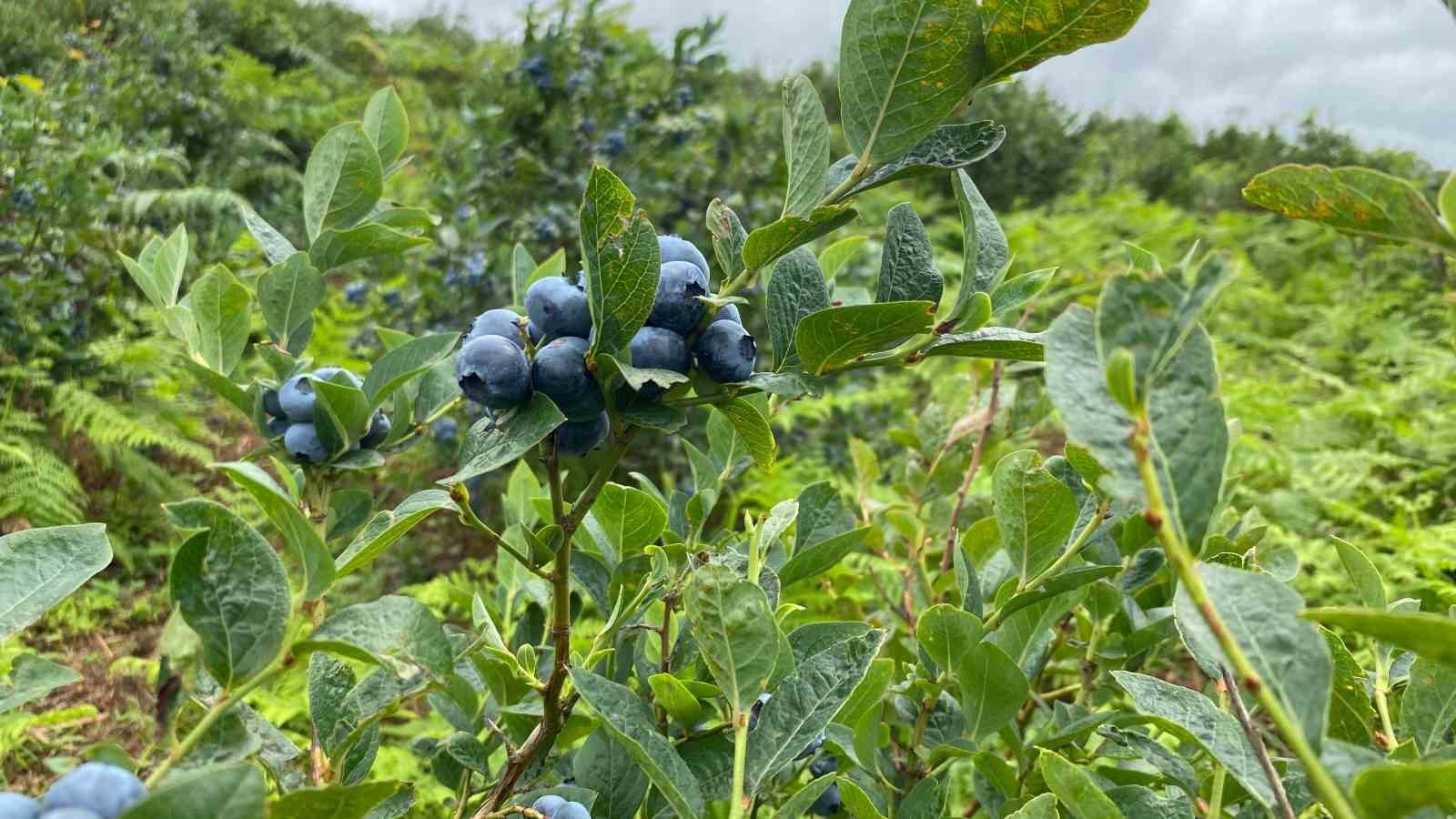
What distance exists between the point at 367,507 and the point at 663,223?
7.61 feet

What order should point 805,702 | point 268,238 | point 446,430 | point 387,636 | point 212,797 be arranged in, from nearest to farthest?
→ 1. point 212,797
2. point 387,636
3. point 805,702
4. point 268,238
5. point 446,430

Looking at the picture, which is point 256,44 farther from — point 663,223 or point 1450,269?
point 1450,269

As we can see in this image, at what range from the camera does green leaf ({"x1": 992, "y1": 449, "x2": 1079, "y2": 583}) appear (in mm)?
572

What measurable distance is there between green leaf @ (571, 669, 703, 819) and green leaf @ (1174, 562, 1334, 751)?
0.24m

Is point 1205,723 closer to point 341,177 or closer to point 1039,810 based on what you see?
point 1039,810

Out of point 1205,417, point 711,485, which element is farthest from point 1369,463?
point 1205,417

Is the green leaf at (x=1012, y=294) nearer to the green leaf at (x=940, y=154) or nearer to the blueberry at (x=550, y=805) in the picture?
the green leaf at (x=940, y=154)

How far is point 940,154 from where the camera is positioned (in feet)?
1.48

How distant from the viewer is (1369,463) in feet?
10.2

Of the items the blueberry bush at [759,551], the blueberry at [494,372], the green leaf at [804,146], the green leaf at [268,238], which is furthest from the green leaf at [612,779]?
the green leaf at [268,238]

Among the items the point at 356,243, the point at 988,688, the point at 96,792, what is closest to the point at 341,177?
the point at 356,243

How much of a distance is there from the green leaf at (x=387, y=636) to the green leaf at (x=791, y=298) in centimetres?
22

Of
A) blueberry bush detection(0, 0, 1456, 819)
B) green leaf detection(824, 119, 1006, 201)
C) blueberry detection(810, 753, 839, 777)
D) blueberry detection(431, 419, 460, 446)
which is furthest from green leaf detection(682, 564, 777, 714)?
blueberry detection(431, 419, 460, 446)

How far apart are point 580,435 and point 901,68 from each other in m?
0.25
